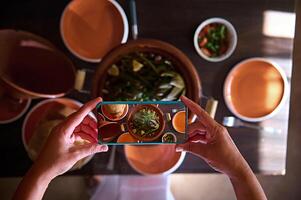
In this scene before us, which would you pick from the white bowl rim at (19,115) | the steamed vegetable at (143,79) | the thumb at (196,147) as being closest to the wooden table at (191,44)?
the white bowl rim at (19,115)

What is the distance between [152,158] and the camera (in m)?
1.13

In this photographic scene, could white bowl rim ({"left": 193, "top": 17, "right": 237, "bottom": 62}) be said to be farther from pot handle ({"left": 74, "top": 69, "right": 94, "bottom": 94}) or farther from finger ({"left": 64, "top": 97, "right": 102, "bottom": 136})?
finger ({"left": 64, "top": 97, "right": 102, "bottom": 136})

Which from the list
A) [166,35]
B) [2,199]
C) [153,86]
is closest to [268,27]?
[166,35]

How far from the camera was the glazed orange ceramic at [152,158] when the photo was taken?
1.12 m

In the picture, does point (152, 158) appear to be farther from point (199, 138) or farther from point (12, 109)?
point (12, 109)

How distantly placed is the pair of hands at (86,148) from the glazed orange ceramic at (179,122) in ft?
0.10

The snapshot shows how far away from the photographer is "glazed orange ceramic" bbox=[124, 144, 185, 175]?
112 centimetres

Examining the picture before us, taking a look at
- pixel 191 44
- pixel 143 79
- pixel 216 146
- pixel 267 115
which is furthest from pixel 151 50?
pixel 267 115

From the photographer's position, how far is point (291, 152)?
145 cm

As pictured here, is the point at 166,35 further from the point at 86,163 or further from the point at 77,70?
the point at 86,163

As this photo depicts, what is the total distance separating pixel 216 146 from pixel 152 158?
0.35 metres

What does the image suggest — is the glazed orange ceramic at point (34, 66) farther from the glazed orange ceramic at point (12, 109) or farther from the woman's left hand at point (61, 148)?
the woman's left hand at point (61, 148)

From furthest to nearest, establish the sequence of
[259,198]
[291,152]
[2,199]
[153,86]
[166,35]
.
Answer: [291,152]
[2,199]
[166,35]
[153,86]
[259,198]

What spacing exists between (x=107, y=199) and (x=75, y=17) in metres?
0.64
